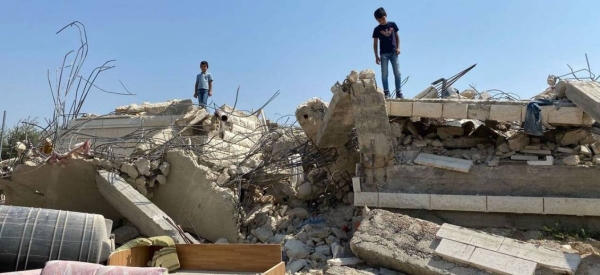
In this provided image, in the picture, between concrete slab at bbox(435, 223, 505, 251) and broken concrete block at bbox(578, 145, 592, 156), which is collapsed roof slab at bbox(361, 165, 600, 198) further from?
concrete slab at bbox(435, 223, 505, 251)

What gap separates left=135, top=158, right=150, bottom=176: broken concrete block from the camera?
25.6 ft

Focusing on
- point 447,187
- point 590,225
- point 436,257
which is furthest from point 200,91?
point 590,225

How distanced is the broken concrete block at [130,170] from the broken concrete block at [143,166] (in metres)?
0.06

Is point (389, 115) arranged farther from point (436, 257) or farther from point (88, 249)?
point (88, 249)

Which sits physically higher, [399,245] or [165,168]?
[165,168]

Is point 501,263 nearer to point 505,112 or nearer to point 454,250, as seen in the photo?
point 454,250

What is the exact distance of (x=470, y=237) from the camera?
5555 millimetres

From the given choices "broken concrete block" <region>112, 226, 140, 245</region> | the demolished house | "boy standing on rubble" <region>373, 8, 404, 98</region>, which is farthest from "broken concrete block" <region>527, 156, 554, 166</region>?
"broken concrete block" <region>112, 226, 140, 245</region>

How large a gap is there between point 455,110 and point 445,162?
686 millimetres

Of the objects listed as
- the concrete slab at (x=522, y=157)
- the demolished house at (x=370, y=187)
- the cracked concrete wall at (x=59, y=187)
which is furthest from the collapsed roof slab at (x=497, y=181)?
the cracked concrete wall at (x=59, y=187)

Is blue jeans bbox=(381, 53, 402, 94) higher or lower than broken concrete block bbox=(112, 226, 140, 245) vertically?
higher

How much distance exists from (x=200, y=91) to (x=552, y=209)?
23.1ft

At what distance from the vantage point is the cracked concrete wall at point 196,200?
293 inches

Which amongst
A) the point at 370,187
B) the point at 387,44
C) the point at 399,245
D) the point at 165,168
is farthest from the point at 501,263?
the point at 165,168
